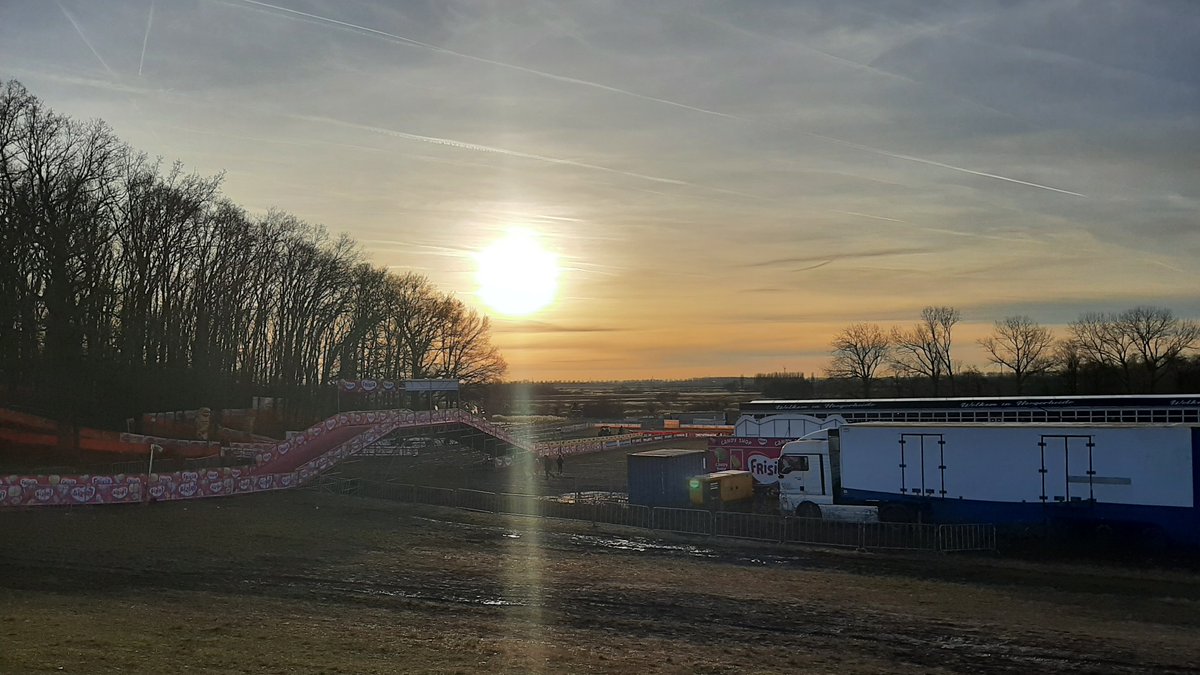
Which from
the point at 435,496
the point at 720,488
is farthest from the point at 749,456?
the point at 435,496

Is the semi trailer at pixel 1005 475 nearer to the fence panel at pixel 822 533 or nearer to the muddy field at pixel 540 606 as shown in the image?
the fence panel at pixel 822 533

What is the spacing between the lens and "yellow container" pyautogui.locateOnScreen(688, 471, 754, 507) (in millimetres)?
38500

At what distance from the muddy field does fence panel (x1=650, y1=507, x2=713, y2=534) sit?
5.22ft

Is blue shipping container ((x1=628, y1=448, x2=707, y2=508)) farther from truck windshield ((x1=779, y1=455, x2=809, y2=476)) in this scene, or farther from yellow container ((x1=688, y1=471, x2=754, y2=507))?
truck windshield ((x1=779, y1=455, x2=809, y2=476))

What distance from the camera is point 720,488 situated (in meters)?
39.2

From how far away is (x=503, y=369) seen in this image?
373 ft

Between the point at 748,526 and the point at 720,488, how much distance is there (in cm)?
741

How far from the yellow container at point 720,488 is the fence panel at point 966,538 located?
11651mm

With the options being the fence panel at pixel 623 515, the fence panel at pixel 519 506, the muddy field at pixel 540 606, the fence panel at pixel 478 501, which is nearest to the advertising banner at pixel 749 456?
the fence panel at pixel 519 506

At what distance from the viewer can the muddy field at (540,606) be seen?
52.0 ft

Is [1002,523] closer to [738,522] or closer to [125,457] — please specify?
[738,522]

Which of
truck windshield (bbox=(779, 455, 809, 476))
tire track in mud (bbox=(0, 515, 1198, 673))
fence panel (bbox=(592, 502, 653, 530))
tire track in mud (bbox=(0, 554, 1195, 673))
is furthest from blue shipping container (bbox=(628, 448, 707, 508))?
tire track in mud (bbox=(0, 554, 1195, 673))

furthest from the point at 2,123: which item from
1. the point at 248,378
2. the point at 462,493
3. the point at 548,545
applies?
the point at 548,545

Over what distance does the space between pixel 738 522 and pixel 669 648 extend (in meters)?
15.7
